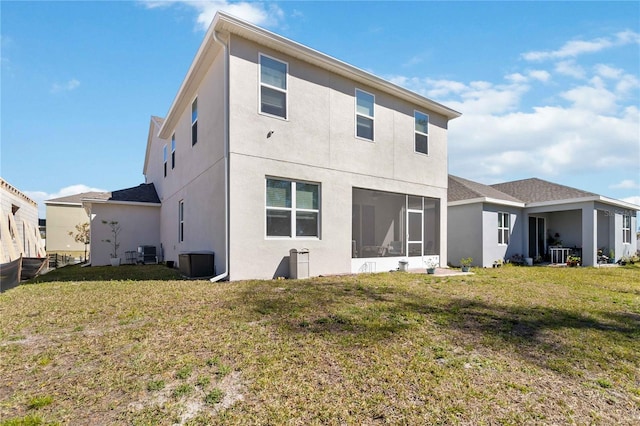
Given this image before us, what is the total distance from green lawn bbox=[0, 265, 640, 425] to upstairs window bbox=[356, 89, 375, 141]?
6.28 metres

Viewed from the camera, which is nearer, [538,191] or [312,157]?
[312,157]

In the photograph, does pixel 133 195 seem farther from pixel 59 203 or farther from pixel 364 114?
pixel 59 203

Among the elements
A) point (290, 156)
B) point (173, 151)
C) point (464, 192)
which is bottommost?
point (464, 192)

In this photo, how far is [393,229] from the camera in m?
15.6

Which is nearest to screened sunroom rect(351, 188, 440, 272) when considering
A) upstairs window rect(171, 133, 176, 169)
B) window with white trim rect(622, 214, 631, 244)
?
upstairs window rect(171, 133, 176, 169)

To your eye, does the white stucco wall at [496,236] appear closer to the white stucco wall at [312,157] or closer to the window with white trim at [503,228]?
the window with white trim at [503,228]

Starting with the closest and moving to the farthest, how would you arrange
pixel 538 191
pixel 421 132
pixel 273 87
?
pixel 273 87, pixel 421 132, pixel 538 191

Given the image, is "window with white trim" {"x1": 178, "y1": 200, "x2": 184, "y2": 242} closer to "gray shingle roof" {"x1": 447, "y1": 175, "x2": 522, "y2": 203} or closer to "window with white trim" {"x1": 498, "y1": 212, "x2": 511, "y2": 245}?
"gray shingle roof" {"x1": 447, "y1": 175, "x2": 522, "y2": 203}

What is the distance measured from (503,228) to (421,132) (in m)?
7.21

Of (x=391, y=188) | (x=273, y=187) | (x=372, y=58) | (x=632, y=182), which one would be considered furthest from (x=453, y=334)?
(x=632, y=182)

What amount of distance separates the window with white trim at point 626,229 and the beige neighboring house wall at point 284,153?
44.8 ft

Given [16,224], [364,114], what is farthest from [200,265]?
[16,224]

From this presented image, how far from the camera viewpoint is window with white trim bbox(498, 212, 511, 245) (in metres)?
15.8

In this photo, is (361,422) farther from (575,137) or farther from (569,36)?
(575,137)
